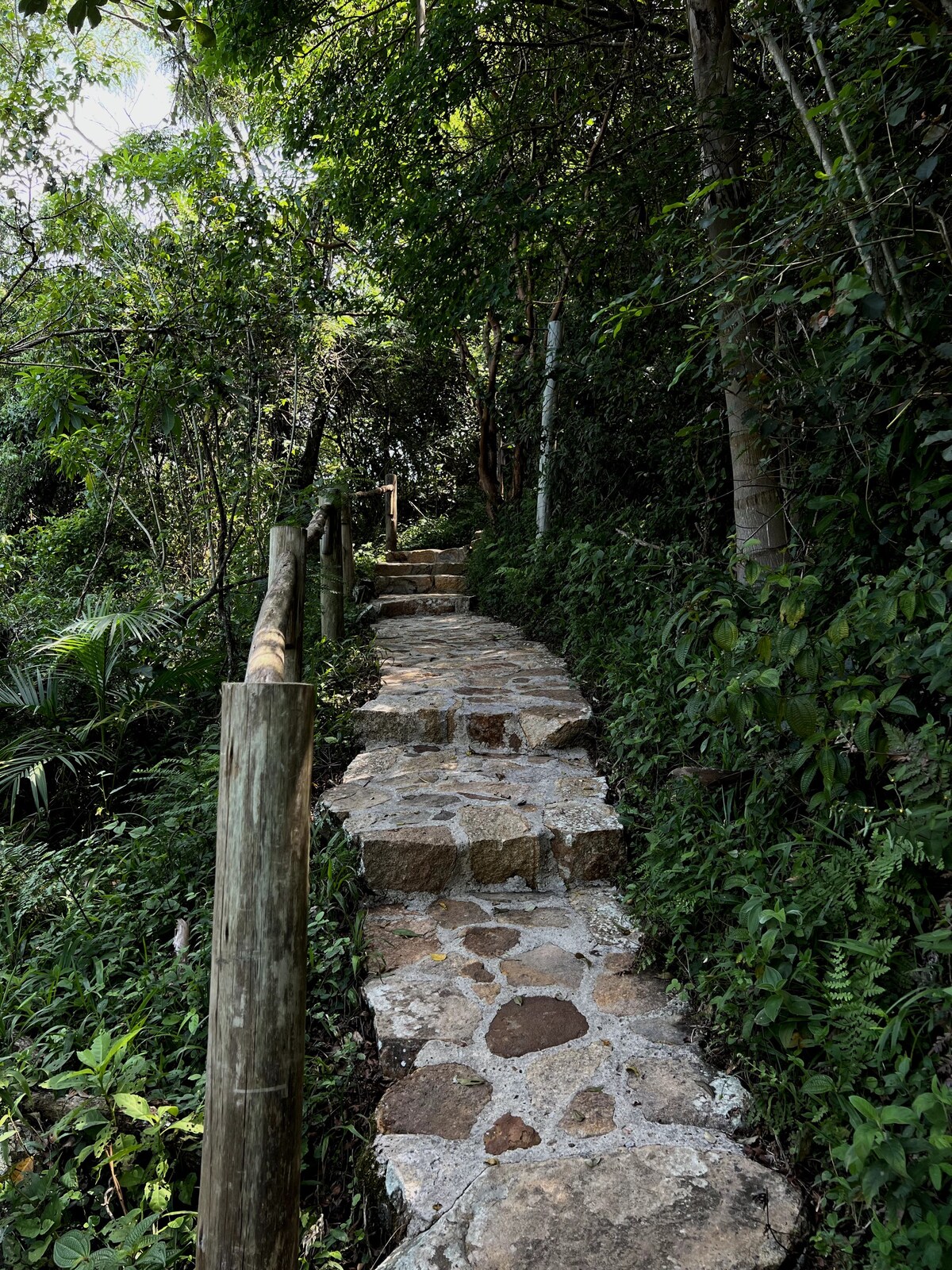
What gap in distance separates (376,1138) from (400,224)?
186 inches

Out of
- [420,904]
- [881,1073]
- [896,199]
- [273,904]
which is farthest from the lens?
[420,904]

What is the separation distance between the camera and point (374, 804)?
308 centimetres

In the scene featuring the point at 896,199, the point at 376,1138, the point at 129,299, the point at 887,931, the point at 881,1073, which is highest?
the point at 129,299

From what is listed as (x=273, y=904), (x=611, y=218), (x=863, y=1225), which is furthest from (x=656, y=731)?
(x=611, y=218)

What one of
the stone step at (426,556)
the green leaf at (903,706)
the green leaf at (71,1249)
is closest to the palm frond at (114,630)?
the green leaf at (71,1249)

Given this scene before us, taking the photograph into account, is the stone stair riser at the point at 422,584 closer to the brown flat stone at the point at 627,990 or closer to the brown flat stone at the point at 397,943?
the brown flat stone at the point at 397,943

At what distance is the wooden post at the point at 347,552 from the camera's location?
595cm

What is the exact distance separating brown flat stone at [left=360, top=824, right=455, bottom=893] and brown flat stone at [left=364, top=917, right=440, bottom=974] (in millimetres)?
151

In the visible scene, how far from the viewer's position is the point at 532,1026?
6.83ft

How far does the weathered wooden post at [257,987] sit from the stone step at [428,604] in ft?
20.3

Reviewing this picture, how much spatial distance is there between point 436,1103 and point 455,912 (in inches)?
34.0

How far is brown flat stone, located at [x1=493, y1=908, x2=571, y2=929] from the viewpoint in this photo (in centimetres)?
260

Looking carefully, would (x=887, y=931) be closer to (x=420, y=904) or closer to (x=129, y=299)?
(x=420, y=904)

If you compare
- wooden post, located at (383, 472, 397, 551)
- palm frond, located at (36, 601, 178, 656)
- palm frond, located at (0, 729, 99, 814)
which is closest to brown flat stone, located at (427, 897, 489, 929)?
palm frond, located at (0, 729, 99, 814)
